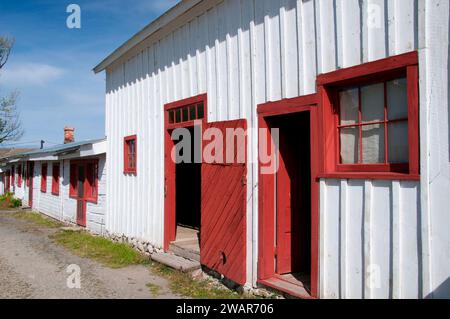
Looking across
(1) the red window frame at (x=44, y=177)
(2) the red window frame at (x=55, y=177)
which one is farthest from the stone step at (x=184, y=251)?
(1) the red window frame at (x=44, y=177)

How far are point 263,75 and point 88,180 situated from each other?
27.8 feet

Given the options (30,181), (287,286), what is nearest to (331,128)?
(287,286)

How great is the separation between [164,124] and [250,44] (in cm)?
292

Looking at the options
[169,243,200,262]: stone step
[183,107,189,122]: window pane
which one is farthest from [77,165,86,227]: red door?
[183,107,189,122]: window pane

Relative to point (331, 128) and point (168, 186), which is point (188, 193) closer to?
point (168, 186)

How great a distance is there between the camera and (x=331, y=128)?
436 cm

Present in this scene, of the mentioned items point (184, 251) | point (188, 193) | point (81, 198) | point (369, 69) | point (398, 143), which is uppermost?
point (369, 69)

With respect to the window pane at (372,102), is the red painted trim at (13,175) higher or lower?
lower

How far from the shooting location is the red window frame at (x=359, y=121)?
3475mm

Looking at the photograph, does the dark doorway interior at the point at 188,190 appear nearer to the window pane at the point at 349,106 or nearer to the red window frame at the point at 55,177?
the red window frame at the point at 55,177

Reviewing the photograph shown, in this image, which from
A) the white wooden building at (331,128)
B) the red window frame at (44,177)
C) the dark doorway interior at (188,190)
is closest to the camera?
the white wooden building at (331,128)

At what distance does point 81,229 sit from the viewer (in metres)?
12.1

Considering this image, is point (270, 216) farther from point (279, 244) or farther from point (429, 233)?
point (429, 233)
